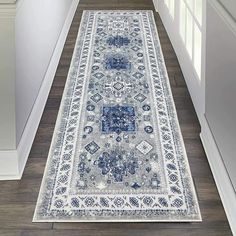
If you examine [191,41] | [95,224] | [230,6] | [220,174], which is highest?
[230,6]

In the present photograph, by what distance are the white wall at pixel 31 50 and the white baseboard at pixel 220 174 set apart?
3.23ft

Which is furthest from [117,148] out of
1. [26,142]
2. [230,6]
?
[230,6]

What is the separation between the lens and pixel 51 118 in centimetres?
293

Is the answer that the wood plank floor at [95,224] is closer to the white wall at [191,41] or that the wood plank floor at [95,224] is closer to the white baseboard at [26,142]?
the white baseboard at [26,142]

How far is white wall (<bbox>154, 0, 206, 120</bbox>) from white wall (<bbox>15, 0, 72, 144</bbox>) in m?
1.00

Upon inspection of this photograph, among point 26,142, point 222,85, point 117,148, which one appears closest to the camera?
point 222,85

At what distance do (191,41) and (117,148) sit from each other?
1093 millimetres

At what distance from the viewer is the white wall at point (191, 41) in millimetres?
2736

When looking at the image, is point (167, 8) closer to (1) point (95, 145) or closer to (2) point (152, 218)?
(1) point (95, 145)

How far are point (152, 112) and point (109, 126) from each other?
0.34 m

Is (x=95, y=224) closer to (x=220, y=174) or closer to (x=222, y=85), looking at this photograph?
(x=220, y=174)

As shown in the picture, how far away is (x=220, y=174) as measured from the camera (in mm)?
2125

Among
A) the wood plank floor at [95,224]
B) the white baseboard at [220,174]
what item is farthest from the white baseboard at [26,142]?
the white baseboard at [220,174]

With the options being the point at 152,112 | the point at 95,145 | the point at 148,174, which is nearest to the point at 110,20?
the point at 152,112
